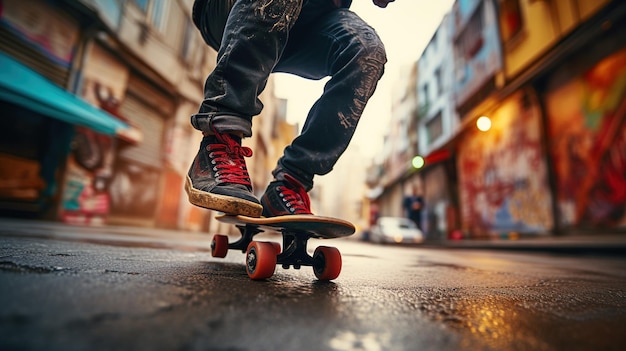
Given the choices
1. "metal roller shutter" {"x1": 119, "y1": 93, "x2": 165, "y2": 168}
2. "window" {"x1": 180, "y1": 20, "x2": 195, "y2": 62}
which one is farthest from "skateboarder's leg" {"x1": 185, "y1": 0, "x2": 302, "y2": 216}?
"window" {"x1": 180, "y1": 20, "x2": 195, "y2": 62}

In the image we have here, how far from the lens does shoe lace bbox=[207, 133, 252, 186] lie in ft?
3.77

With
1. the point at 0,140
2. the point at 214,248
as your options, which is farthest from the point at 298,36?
the point at 0,140

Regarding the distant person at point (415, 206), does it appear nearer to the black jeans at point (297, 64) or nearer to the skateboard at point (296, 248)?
the black jeans at point (297, 64)

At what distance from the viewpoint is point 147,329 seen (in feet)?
1.37

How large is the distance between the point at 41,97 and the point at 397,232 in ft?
33.7

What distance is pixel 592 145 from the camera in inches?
247

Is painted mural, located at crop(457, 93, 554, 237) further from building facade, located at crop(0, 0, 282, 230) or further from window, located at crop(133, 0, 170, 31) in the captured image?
window, located at crop(133, 0, 170, 31)

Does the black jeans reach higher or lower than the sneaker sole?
higher

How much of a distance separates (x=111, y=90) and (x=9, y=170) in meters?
2.53

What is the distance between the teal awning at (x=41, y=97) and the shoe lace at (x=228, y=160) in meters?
4.97

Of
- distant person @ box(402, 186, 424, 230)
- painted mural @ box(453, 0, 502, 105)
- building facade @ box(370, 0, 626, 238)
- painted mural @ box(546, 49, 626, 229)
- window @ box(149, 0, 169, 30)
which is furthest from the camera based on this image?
distant person @ box(402, 186, 424, 230)

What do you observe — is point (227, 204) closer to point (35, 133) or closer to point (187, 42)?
point (35, 133)

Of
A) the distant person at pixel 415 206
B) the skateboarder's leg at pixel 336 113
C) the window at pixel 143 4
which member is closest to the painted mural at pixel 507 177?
the distant person at pixel 415 206

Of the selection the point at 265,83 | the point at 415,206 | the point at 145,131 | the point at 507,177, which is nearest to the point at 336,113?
the point at 265,83
